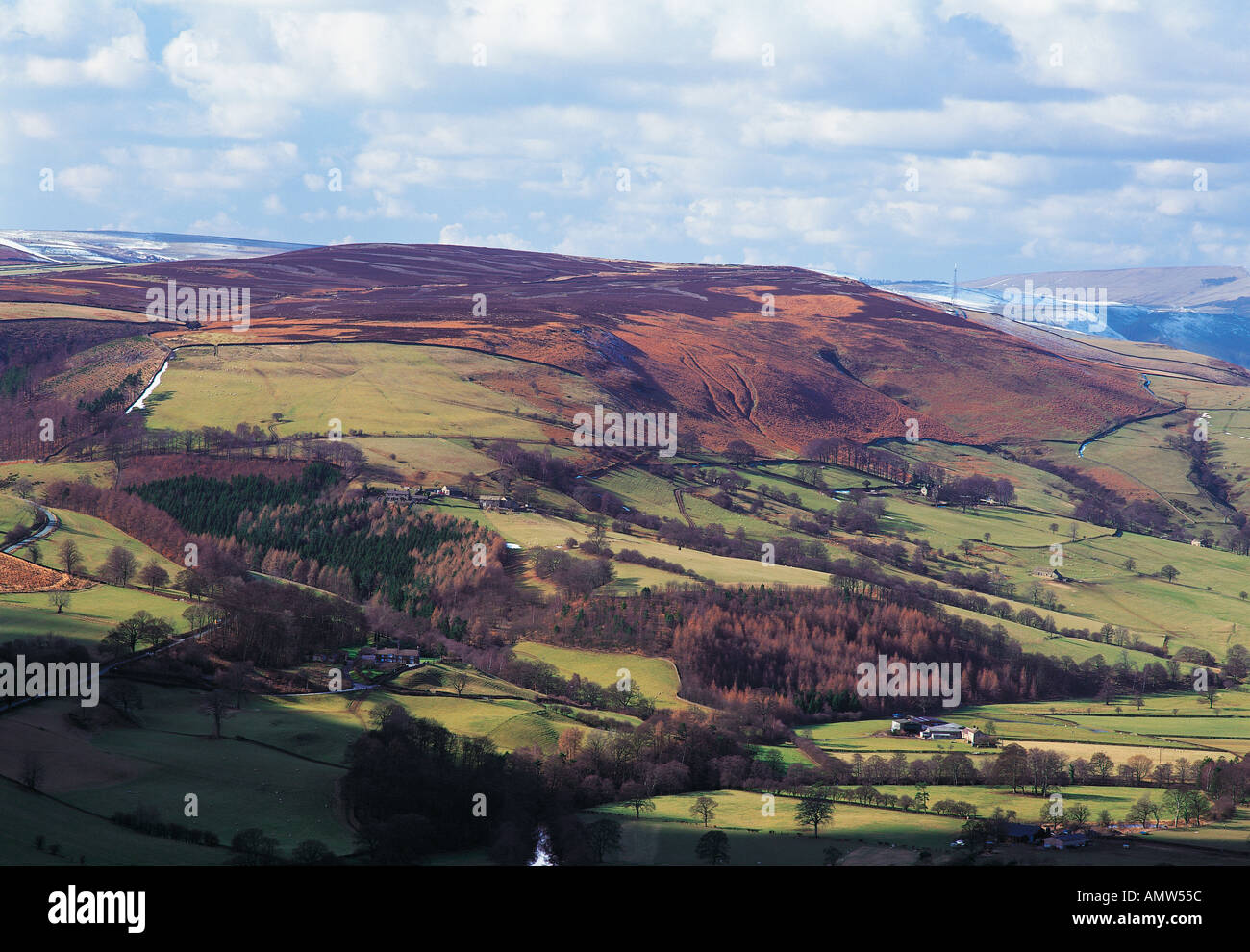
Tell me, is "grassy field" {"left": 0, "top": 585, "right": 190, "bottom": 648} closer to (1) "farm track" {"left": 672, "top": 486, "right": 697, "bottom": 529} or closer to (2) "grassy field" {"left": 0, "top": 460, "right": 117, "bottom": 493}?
(2) "grassy field" {"left": 0, "top": 460, "right": 117, "bottom": 493}

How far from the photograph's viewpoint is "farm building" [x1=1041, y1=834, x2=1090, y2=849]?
66.3 meters

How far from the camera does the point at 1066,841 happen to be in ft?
219

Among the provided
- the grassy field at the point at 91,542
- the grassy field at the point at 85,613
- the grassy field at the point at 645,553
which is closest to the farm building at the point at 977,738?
the grassy field at the point at 645,553

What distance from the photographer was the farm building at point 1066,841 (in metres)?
66.3

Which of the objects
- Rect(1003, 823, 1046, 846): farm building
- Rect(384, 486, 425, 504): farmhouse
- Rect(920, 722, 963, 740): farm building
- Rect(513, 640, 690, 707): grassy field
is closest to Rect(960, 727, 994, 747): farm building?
Rect(920, 722, 963, 740): farm building

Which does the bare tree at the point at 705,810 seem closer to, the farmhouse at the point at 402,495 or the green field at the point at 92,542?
the green field at the point at 92,542

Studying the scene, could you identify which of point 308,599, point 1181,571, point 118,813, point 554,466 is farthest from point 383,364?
point 118,813

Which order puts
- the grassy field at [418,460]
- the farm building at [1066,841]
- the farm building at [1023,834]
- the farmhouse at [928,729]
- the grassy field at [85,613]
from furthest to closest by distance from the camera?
the grassy field at [418,460] → the farmhouse at [928,729] → the grassy field at [85,613] → the farm building at [1023,834] → the farm building at [1066,841]

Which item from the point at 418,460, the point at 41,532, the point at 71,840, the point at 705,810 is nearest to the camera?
the point at 71,840

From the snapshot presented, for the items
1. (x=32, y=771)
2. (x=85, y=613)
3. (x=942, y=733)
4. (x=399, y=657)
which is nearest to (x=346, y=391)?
(x=399, y=657)

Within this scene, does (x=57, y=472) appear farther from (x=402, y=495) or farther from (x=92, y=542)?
(x=402, y=495)

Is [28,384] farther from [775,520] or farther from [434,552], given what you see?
[775,520]

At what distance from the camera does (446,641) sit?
105m

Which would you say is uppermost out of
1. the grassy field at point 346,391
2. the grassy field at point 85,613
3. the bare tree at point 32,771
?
the grassy field at point 346,391
